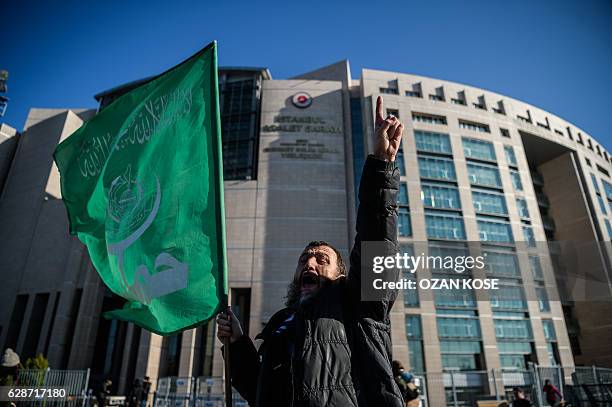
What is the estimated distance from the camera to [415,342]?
2858 centimetres

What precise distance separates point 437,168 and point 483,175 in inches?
205

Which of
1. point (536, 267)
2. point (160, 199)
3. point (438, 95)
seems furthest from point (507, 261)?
point (160, 199)

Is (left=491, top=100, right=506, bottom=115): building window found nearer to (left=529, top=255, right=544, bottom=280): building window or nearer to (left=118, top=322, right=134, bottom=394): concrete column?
(left=529, top=255, right=544, bottom=280): building window

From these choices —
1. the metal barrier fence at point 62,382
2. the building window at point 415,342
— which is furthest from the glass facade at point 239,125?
the metal barrier fence at point 62,382

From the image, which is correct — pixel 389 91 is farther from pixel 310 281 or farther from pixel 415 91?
pixel 310 281

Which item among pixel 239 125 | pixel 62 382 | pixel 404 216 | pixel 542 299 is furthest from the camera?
pixel 239 125

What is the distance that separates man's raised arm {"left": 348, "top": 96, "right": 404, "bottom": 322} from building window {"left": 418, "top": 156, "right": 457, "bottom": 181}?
34.6 m

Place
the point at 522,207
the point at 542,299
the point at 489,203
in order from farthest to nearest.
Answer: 1. the point at 522,207
2. the point at 489,203
3. the point at 542,299

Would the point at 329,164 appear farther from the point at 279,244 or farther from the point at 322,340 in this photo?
the point at 322,340

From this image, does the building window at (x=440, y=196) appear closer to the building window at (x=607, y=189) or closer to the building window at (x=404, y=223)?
the building window at (x=404, y=223)

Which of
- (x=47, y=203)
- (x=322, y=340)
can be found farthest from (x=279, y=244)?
(x=322, y=340)

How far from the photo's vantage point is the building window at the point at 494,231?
109 feet

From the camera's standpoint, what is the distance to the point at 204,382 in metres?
23.2

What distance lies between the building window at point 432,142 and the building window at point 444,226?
6888mm
